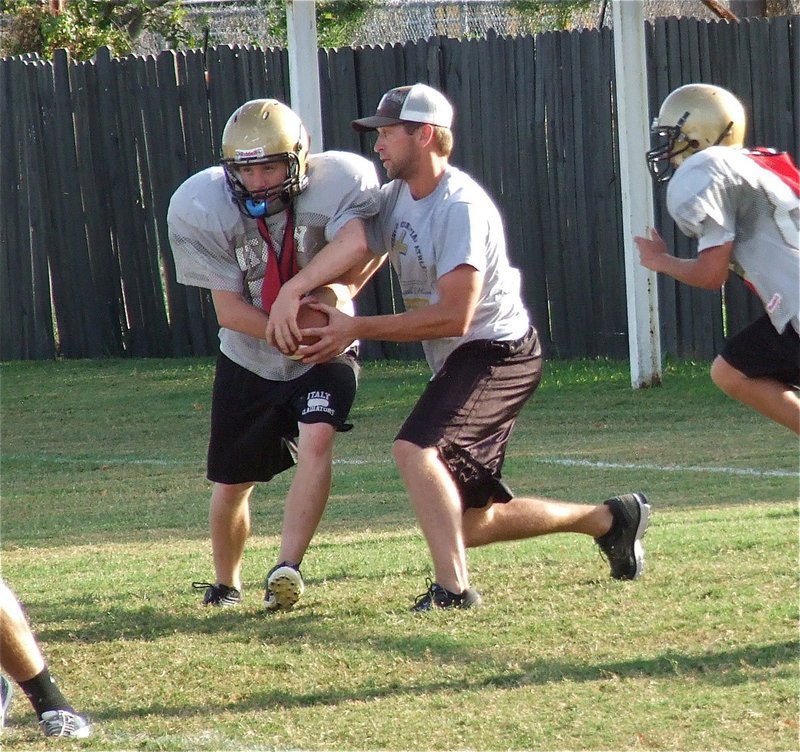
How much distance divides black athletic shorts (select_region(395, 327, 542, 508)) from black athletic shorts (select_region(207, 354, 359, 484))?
420mm

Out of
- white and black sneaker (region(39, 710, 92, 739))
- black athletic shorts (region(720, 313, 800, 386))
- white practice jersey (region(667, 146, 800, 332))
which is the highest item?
white practice jersey (region(667, 146, 800, 332))

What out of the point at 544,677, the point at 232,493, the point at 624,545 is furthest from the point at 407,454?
the point at 544,677

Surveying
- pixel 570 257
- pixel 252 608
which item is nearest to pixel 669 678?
pixel 252 608

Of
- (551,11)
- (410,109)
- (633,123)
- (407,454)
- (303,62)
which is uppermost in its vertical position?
(551,11)

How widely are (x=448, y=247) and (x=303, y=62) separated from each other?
6672 millimetres

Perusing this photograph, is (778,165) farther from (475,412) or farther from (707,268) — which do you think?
(475,412)

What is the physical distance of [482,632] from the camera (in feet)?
16.8

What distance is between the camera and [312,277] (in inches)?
218

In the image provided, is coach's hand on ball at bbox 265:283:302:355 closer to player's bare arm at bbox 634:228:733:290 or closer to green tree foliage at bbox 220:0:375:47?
player's bare arm at bbox 634:228:733:290

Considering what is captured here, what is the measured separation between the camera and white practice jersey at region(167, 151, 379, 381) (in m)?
5.72

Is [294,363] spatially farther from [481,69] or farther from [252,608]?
[481,69]

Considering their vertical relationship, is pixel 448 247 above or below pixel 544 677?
above

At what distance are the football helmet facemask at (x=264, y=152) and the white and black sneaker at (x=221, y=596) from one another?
5.08 ft

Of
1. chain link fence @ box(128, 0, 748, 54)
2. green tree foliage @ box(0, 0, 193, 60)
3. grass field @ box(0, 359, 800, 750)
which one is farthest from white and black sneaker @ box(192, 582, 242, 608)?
chain link fence @ box(128, 0, 748, 54)
